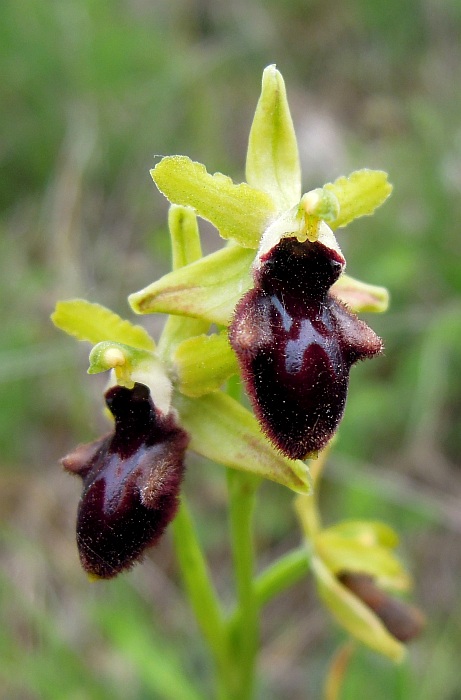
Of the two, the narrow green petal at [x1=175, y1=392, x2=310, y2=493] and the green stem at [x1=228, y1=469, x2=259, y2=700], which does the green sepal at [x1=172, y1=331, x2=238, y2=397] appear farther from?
the green stem at [x1=228, y1=469, x2=259, y2=700]

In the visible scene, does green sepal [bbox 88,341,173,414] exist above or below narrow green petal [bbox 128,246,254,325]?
below

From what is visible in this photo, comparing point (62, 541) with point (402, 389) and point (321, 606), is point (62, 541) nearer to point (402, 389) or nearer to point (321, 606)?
point (321, 606)

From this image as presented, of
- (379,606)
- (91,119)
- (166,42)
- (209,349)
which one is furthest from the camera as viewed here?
(166,42)

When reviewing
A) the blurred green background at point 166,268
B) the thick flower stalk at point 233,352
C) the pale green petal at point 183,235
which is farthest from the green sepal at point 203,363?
the blurred green background at point 166,268

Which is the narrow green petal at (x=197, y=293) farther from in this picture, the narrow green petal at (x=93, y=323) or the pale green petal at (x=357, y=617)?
the pale green petal at (x=357, y=617)

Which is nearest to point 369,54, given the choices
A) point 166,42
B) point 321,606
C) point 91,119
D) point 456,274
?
point 166,42

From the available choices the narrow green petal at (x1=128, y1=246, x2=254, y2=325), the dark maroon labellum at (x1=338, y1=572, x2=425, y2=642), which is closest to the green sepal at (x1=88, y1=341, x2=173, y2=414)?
the narrow green petal at (x1=128, y1=246, x2=254, y2=325)

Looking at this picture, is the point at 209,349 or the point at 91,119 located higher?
the point at 209,349

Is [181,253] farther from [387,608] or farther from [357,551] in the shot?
[387,608]
